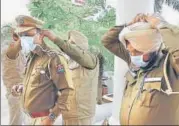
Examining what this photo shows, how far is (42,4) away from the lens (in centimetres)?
147

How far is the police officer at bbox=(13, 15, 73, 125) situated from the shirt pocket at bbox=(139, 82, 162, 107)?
12.6 inches

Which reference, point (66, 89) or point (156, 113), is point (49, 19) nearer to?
point (66, 89)

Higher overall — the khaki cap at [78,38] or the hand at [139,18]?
the hand at [139,18]

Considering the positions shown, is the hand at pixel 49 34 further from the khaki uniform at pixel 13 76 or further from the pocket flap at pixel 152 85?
the pocket flap at pixel 152 85

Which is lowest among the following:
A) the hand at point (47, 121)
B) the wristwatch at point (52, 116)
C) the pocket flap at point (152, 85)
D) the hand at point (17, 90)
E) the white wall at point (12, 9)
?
the hand at point (47, 121)

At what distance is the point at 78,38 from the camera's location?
4.90 ft

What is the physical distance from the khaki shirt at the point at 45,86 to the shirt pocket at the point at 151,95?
320 mm

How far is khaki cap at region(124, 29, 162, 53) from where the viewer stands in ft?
4.47

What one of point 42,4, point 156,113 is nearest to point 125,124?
point 156,113

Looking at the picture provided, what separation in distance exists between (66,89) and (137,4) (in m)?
0.46

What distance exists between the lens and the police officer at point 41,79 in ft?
4.91

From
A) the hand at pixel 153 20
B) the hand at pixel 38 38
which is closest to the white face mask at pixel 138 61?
the hand at pixel 153 20

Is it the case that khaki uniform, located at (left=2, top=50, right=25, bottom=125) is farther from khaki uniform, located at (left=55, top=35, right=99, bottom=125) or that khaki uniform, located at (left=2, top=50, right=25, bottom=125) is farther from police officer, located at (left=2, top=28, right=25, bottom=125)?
khaki uniform, located at (left=55, top=35, right=99, bottom=125)

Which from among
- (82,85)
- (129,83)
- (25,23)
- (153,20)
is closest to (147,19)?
(153,20)
